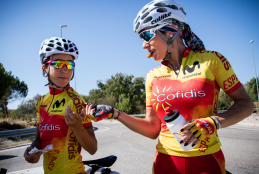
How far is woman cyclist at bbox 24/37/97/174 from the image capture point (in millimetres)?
2051

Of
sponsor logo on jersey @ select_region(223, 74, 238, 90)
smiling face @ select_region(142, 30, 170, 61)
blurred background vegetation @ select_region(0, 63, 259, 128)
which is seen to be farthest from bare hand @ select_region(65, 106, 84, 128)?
blurred background vegetation @ select_region(0, 63, 259, 128)

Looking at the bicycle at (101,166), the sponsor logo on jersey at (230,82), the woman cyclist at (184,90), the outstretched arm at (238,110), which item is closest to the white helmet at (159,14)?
the woman cyclist at (184,90)

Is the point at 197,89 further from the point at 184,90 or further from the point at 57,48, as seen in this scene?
the point at 57,48

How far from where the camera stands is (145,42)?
81.7 inches

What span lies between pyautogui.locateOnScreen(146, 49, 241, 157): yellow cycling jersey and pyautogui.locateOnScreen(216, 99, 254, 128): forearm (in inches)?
6.1

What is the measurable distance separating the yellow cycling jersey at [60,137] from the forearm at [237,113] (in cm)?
156

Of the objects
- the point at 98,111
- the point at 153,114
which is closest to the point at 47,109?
the point at 98,111

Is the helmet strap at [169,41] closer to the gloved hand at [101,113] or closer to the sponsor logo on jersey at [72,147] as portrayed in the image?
the gloved hand at [101,113]

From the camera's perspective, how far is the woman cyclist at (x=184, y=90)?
1.64m

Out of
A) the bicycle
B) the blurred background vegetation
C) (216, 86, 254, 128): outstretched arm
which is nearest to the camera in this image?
(216, 86, 254, 128): outstretched arm

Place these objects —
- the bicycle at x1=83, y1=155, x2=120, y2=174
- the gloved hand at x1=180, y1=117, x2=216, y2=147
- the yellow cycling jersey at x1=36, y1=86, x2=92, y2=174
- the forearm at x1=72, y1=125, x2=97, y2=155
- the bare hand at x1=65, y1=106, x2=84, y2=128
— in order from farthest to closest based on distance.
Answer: the bicycle at x1=83, y1=155, x2=120, y2=174 < the yellow cycling jersey at x1=36, y1=86, x2=92, y2=174 < the forearm at x1=72, y1=125, x2=97, y2=155 < the bare hand at x1=65, y1=106, x2=84, y2=128 < the gloved hand at x1=180, y1=117, x2=216, y2=147

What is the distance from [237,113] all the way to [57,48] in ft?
7.96

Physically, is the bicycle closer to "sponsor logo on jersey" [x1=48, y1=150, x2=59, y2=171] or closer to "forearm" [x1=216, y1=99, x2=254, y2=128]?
"sponsor logo on jersey" [x1=48, y1=150, x2=59, y2=171]

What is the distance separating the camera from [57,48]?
250 cm
